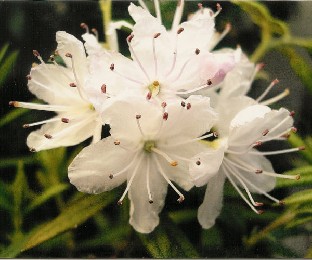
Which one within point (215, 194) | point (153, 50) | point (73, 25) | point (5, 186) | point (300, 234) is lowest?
point (300, 234)

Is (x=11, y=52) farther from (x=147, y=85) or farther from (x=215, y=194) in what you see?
(x=215, y=194)

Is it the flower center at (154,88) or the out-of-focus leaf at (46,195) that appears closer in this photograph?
the flower center at (154,88)

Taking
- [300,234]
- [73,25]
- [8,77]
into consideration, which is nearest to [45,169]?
[8,77]

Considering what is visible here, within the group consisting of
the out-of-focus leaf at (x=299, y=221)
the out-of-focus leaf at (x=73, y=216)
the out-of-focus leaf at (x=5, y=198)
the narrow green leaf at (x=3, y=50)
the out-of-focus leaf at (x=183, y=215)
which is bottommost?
the out-of-focus leaf at (x=183, y=215)

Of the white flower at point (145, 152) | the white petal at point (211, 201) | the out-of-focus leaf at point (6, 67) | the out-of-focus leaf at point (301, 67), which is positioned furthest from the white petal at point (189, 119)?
the out-of-focus leaf at point (6, 67)

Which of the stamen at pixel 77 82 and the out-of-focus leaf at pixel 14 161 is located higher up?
the stamen at pixel 77 82

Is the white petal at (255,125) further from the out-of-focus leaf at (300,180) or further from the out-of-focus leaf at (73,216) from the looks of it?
the out-of-focus leaf at (73,216)
